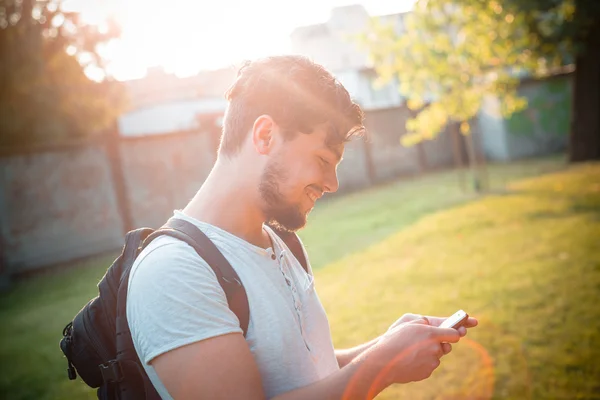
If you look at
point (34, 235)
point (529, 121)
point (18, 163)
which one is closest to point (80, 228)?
point (34, 235)

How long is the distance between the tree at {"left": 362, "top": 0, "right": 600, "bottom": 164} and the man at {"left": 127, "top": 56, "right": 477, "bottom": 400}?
955 centimetres

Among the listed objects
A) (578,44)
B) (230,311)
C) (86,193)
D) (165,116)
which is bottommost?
(86,193)

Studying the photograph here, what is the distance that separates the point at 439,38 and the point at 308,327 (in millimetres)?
10318

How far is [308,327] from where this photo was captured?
1425mm

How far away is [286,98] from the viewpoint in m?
1.46

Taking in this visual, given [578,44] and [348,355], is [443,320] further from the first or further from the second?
[578,44]

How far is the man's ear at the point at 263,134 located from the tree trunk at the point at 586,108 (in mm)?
14186

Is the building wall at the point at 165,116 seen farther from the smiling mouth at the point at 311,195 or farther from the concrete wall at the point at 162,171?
the smiling mouth at the point at 311,195

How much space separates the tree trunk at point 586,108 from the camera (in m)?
12.8

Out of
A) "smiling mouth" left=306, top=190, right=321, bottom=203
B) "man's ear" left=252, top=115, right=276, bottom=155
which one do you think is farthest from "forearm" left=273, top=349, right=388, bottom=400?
"man's ear" left=252, top=115, right=276, bottom=155

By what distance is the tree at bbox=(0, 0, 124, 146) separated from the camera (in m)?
13.9

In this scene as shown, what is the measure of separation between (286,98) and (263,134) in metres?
0.14

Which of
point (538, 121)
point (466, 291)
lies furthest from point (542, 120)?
point (466, 291)

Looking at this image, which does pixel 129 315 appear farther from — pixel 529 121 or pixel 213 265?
pixel 529 121
